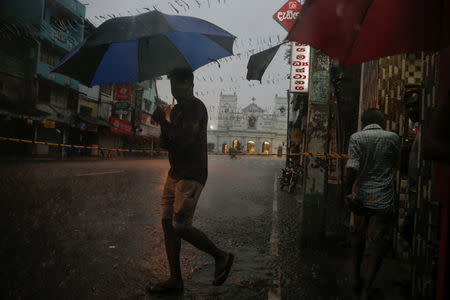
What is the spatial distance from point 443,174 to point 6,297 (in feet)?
10.8

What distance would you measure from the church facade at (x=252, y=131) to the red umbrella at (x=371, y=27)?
3158 inches

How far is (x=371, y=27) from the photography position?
2.31 m

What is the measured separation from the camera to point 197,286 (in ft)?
10.1

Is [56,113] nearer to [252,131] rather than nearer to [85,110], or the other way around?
[85,110]

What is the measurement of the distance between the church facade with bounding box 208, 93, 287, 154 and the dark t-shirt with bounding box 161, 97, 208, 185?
79791 mm

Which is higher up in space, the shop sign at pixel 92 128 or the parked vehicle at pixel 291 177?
the shop sign at pixel 92 128

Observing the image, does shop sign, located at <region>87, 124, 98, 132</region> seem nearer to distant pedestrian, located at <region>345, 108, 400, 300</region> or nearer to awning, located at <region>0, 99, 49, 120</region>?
awning, located at <region>0, 99, 49, 120</region>

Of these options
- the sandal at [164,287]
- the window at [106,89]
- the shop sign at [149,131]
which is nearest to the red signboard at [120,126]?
the window at [106,89]

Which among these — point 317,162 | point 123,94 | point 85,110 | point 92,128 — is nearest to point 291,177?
point 317,162

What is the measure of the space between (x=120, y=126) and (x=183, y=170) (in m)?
30.8

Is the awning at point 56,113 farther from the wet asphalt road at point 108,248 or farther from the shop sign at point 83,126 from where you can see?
the wet asphalt road at point 108,248

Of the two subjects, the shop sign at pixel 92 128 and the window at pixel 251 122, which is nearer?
the shop sign at pixel 92 128

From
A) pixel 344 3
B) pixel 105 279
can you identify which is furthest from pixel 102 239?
pixel 344 3

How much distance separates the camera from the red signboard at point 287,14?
30.9 feet
